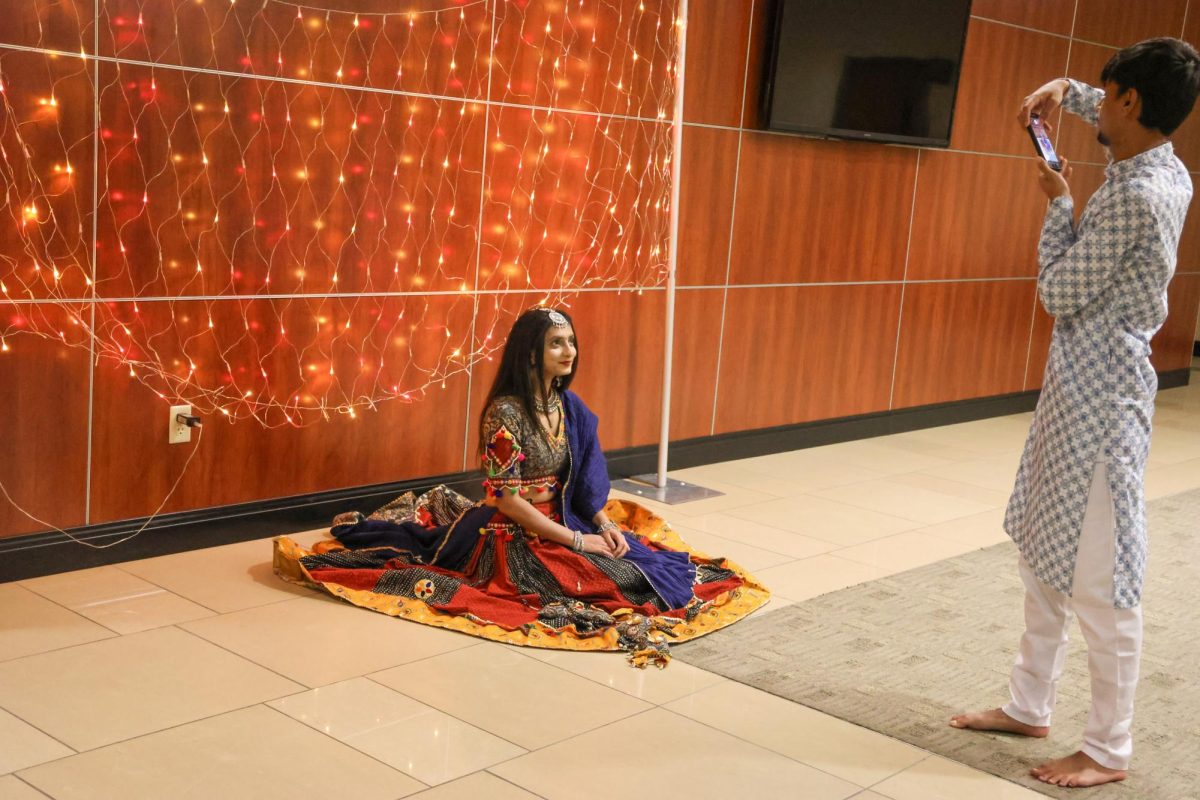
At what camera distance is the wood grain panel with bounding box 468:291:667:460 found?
499 cm

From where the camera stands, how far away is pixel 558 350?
3.70 meters

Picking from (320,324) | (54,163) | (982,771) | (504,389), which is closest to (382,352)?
(320,324)

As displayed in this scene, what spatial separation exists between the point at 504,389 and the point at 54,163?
1.35m

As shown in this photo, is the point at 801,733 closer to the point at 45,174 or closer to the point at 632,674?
the point at 632,674

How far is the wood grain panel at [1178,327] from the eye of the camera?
868 centimetres

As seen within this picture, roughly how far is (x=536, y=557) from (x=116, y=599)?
3.70ft

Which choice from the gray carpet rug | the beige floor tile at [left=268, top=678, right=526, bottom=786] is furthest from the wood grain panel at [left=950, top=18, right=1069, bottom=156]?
the beige floor tile at [left=268, top=678, right=526, bottom=786]

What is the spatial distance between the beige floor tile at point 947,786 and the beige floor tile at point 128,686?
1.34 meters

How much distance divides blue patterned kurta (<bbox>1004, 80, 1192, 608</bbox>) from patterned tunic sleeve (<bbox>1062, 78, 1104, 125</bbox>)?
257 millimetres

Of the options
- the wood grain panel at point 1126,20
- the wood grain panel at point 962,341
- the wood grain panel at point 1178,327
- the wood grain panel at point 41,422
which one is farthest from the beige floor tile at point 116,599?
the wood grain panel at point 1178,327

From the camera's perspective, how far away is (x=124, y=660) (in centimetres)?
307

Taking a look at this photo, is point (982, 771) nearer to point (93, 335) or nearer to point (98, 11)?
point (93, 335)

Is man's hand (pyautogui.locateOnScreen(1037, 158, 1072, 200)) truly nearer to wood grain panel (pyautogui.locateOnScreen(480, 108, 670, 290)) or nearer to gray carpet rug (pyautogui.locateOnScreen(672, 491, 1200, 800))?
gray carpet rug (pyautogui.locateOnScreen(672, 491, 1200, 800))

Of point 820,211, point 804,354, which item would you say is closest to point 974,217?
point 820,211
